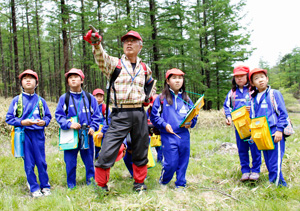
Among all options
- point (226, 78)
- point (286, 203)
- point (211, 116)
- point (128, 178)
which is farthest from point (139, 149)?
point (226, 78)

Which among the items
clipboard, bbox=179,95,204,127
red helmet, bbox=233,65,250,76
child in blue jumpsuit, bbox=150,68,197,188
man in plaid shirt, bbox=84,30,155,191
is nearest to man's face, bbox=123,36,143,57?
man in plaid shirt, bbox=84,30,155,191

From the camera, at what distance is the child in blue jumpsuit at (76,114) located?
3.73 metres

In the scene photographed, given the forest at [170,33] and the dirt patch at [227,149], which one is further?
the forest at [170,33]

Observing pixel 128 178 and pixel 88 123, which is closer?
pixel 88 123

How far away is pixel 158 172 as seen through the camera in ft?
15.7

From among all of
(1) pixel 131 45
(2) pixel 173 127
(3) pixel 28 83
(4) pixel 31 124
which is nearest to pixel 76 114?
(4) pixel 31 124

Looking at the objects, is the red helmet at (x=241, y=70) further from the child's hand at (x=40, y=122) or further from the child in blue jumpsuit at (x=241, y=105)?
the child's hand at (x=40, y=122)

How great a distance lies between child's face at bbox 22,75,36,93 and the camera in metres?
3.68

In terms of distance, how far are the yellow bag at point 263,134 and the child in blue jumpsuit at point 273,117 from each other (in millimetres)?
108

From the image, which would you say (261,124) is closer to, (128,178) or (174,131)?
(174,131)

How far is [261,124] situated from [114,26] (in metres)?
11.3

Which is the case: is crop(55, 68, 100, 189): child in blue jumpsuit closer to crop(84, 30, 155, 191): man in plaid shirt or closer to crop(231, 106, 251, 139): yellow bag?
crop(84, 30, 155, 191): man in plaid shirt

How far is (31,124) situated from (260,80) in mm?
3958

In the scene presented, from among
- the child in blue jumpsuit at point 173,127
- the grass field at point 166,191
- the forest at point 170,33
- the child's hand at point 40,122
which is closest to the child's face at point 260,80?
the child in blue jumpsuit at point 173,127
